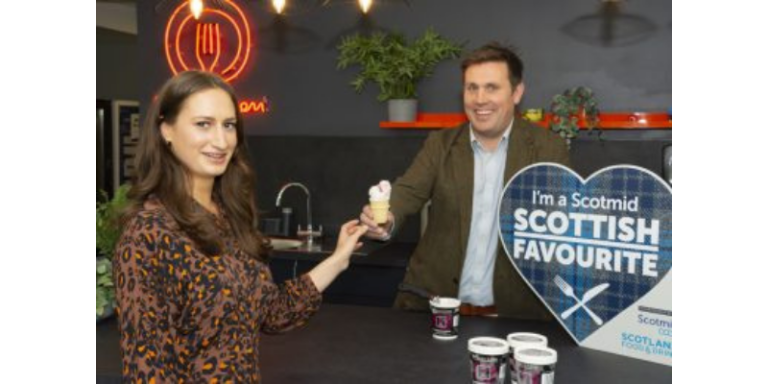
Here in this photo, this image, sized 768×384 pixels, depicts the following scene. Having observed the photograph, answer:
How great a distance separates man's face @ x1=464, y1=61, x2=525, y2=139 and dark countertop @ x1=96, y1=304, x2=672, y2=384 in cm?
87

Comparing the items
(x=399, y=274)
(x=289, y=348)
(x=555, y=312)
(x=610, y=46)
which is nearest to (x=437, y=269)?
(x=555, y=312)

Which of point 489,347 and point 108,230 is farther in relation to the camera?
point 108,230

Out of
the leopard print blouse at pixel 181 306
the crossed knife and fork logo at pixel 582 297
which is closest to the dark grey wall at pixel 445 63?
the crossed knife and fork logo at pixel 582 297

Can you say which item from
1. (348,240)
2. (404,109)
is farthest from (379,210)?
(404,109)

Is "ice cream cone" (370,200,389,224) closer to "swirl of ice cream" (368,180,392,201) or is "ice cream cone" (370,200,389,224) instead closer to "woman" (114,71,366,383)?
"swirl of ice cream" (368,180,392,201)

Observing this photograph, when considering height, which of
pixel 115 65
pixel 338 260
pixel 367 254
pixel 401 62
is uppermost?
pixel 115 65

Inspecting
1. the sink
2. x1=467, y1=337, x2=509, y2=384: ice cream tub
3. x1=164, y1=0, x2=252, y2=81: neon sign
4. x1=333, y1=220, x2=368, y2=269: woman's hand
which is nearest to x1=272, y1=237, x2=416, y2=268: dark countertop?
the sink

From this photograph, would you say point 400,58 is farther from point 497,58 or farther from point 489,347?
point 489,347

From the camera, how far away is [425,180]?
10.5 feet

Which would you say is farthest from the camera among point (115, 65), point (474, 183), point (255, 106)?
point (115, 65)

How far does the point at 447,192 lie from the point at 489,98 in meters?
0.45

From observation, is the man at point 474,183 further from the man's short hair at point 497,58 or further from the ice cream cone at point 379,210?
the ice cream cone at point 379,210

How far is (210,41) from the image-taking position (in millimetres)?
5887

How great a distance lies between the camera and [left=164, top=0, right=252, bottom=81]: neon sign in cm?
580
